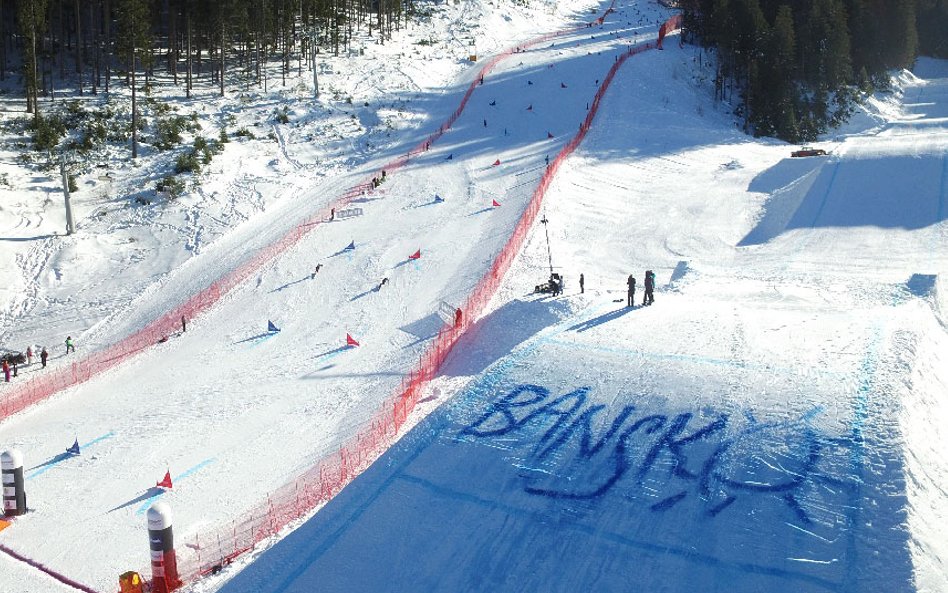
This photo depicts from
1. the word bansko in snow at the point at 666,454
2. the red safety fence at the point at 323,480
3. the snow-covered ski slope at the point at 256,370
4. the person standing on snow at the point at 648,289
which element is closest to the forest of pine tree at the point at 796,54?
the snow-covered ski slope at the point at 256,370

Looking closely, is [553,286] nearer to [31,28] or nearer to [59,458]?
[59,458]

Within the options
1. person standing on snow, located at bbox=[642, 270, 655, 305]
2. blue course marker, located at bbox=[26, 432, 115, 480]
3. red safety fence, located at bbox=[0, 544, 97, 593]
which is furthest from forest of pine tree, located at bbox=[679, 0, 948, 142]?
red safety fence, located at bbox=[0, 544, 97, 593]

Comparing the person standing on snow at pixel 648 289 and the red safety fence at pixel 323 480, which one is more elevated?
the person standing on snow at pixel 648 289

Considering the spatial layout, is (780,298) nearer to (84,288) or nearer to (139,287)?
(139,287)

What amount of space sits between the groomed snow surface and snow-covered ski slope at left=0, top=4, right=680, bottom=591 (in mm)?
98

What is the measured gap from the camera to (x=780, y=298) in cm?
2184

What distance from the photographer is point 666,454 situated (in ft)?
41.0

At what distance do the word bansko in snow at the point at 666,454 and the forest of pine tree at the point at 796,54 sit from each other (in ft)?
131

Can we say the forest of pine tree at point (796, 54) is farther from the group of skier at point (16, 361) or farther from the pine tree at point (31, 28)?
the group of skier at point (16, 361)

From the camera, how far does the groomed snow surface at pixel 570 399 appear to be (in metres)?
11.1

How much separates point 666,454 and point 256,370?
1299 cm

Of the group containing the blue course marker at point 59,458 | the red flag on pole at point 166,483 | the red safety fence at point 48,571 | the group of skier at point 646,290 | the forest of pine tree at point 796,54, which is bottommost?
the blue course marker at point 59,458

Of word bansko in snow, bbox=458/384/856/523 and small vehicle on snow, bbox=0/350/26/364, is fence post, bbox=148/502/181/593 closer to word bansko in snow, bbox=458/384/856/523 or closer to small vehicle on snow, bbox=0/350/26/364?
word bansko in snow, bbox=458/384/856/523

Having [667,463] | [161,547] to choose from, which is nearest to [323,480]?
[161,547]
